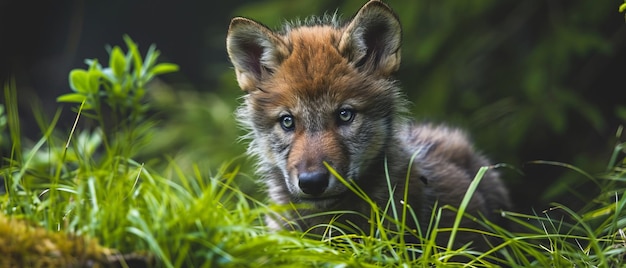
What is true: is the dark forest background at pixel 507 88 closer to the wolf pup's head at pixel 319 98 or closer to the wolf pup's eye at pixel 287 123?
the wolf pup's head at pixel 319 98

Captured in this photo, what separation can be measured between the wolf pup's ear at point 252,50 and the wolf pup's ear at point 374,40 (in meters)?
0.32

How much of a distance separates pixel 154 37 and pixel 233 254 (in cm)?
764

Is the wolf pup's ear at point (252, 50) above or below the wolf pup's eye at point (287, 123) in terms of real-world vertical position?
above

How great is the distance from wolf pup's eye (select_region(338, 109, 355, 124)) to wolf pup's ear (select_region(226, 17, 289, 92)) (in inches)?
17.6

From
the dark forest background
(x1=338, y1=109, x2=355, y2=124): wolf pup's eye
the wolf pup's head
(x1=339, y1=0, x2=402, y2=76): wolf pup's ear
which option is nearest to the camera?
the wolf pup's head

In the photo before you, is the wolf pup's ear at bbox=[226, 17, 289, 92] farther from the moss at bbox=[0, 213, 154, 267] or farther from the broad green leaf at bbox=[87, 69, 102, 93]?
the moss at bbox=[0, 213, 154, 267]

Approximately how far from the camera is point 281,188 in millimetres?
4047

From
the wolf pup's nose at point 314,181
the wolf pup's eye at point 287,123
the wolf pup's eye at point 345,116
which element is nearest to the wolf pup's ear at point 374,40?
the wolf pup's eye at point 345,116

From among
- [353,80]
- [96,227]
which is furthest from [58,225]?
[353,80]

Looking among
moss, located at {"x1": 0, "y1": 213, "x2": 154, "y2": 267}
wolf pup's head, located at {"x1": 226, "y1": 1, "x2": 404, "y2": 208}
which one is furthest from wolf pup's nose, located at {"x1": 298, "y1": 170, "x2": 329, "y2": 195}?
moss, located at {"x1": 0, "y1": 213, "x2": 154, "y2": 267}

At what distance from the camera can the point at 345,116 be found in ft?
12.3

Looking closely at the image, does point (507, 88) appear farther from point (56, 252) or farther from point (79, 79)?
point (56, 252)

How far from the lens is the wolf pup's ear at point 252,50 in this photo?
13.1 ft

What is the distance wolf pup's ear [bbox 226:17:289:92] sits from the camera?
4.00 metres
